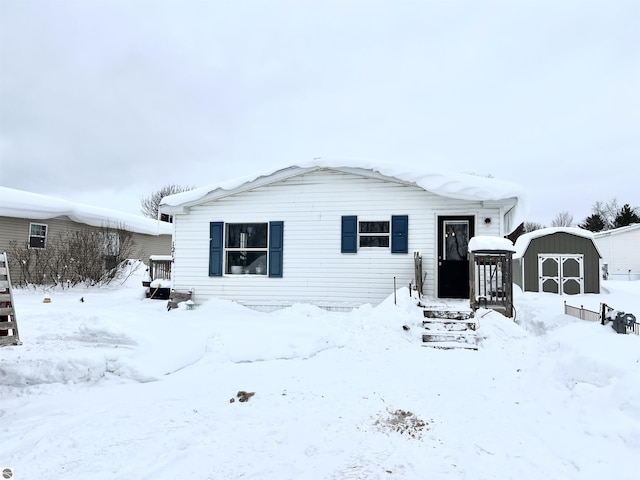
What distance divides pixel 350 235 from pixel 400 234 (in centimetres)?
127

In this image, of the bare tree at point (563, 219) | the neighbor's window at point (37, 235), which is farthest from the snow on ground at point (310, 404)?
the bare tree at point (563, 219)

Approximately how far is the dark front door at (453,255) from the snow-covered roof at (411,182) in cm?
81

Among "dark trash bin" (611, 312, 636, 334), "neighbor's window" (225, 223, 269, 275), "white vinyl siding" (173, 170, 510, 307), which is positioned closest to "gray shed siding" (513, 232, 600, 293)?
"white vinyl siding" (173, 170, 510, 307)

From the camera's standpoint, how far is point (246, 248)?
35.2 feet

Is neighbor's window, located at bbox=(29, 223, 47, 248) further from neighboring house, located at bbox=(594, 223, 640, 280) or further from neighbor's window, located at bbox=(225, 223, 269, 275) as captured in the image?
neighboring house, located at bbox=(594, 223, 640, 280)

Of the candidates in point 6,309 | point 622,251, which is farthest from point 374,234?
point 622,251

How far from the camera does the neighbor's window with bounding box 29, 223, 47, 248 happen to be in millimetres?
16334

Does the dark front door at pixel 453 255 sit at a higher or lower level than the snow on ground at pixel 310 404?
higher

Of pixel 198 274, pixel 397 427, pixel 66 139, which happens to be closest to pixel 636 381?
pixel 397 427

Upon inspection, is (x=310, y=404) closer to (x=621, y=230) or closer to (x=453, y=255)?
(x=453, y=255)

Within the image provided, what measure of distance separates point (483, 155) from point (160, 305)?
35025mm

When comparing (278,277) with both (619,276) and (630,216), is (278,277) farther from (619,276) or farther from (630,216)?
(630,216)

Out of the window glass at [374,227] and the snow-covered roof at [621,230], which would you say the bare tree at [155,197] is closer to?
the window glass at [374,227]

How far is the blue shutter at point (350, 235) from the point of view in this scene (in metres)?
9.84
